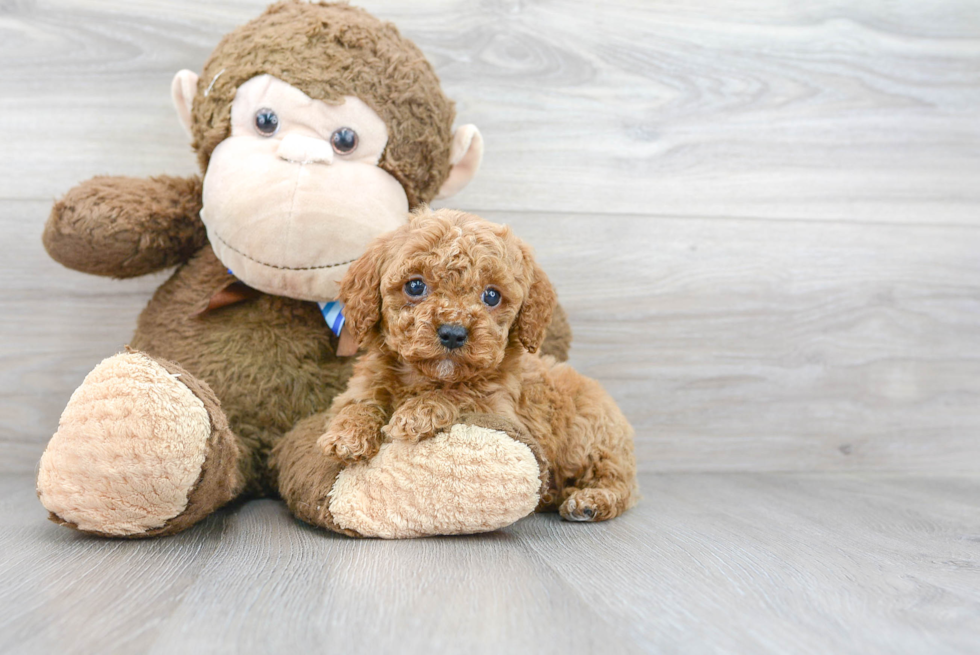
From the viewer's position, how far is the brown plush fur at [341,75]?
3.43 ft

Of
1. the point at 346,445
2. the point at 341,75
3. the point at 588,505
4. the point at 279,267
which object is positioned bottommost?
the point at 588,505

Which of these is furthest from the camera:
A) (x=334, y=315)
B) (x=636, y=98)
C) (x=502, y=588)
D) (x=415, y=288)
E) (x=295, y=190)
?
(x=636, y=98)

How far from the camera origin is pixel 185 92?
1.14 m

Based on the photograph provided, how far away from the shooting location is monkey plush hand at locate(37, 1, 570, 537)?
33.7 inches

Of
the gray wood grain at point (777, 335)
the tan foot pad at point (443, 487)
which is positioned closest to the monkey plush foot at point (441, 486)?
the tan foot pad at point (443, 487)

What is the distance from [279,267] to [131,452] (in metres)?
0.32

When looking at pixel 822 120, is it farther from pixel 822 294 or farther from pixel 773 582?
pixel 773 582

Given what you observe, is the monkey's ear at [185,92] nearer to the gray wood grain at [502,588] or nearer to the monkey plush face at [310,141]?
the monkey plush face at [310,141]

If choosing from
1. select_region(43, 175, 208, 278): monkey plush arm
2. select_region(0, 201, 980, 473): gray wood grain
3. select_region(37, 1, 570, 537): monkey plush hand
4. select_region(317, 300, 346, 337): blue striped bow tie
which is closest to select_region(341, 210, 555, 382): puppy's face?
select_region(37, 1, 570, 537): monkey plush hand

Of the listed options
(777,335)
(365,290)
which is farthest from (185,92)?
(777,335)

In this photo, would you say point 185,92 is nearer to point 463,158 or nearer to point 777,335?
point 463,158

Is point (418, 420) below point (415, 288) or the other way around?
below

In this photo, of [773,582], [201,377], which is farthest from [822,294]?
[201,377]

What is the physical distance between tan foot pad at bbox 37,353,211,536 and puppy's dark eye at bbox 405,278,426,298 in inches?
10.3
